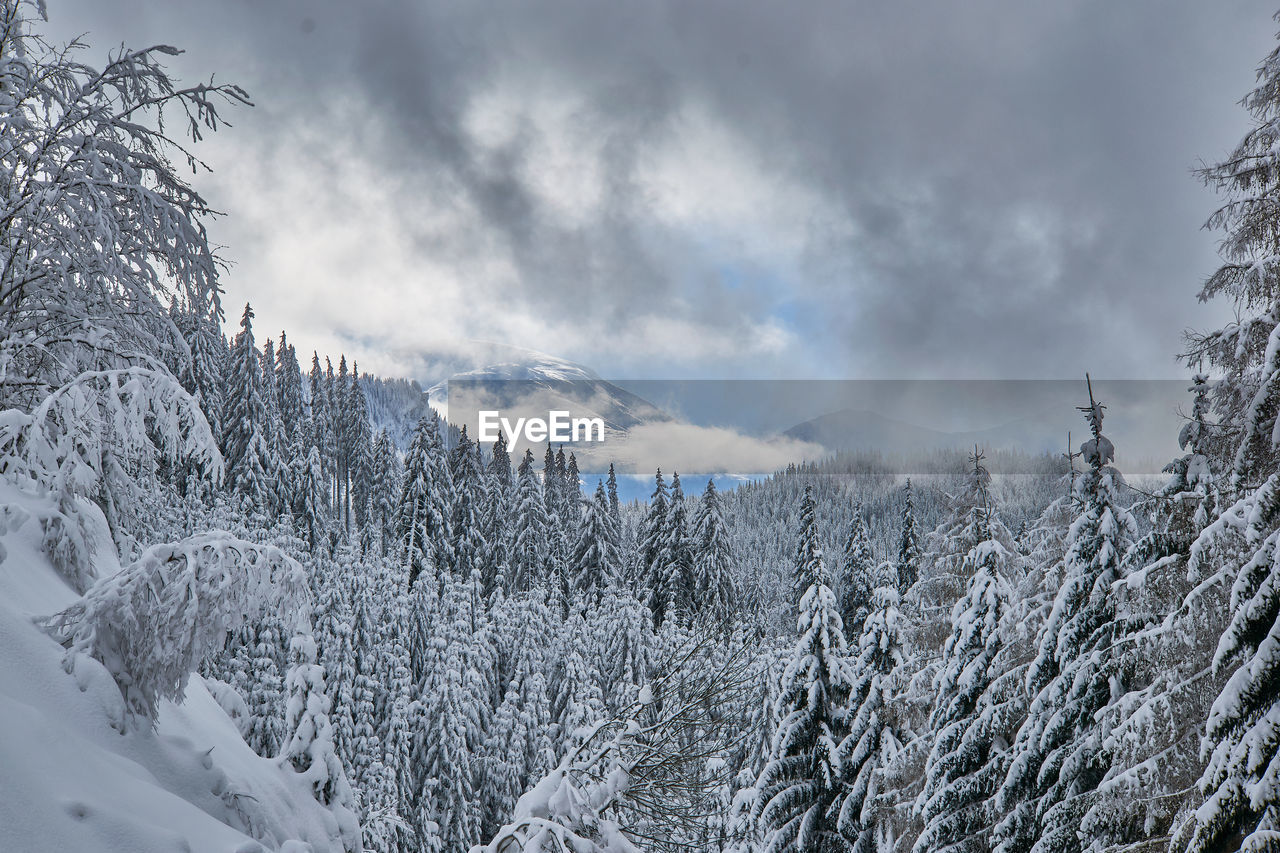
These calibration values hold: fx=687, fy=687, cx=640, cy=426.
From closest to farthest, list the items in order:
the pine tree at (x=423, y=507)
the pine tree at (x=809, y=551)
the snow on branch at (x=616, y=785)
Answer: the snow on branch at (x=616, y=785) < the pine tree at (x=809, y=551) < the pine tree at (x=423, y=507)

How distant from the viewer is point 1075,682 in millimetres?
10703

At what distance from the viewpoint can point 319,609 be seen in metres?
21.6

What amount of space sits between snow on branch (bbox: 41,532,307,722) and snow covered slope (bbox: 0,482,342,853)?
0.43 feet

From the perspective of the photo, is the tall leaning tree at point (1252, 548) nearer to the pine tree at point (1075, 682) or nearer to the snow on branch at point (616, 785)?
the pine tree at point (1075, 682)

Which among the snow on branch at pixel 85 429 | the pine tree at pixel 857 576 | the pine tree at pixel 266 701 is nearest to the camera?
the snow on branch at pixel 85 429

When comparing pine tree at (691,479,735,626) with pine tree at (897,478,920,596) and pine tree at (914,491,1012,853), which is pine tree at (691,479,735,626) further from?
pine tree at (914,491,1012,853)

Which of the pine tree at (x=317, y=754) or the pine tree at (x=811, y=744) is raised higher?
the pine tree at (x=317, y=754)

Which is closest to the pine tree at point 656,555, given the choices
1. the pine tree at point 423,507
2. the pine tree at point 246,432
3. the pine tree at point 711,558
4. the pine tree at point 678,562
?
the pine tree at point 678,562

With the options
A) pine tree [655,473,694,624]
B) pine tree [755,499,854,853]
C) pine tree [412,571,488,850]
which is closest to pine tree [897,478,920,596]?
pine tree [655,473,694,624]

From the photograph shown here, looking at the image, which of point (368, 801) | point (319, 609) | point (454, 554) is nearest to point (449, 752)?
point (368, 801)

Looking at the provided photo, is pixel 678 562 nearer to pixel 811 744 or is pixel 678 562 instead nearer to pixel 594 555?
pixel 594 555

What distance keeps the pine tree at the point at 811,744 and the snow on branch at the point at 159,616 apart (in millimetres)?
12170

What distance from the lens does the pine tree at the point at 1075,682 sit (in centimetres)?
1051

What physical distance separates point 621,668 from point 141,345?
23415 mm
